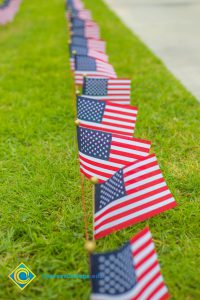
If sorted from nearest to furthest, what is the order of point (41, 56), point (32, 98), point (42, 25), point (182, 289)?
1. point (182, 289)
2. point (32, 98)
3. point (41, 56)
4. point (42, 25)

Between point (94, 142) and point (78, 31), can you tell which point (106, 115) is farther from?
point (78, 31)

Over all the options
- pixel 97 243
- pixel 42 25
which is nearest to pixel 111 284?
pixel 97 243

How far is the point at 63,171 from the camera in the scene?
3.73 metres

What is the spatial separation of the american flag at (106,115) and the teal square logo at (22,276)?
1583mm

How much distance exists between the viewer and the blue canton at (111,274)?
1.93 m

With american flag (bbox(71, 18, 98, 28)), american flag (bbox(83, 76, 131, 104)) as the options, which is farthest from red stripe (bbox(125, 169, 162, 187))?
american flag (bbox(71, 18, 98, 28))

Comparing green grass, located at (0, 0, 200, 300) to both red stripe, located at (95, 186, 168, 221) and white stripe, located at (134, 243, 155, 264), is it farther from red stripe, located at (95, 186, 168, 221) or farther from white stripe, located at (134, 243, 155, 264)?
white stripe, located at (134, 243, 155, 264)

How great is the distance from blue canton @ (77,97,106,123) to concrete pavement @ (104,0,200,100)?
2526 mm

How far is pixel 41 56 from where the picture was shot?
25.0 ft

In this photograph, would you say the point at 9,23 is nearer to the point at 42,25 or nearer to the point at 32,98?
the point at 42,25

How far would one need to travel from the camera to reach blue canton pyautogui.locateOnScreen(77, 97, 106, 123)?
3.59 meters

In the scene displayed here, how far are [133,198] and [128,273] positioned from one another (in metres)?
0.80

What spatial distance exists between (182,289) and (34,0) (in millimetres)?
15845

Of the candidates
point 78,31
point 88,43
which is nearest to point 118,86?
point 88,43
